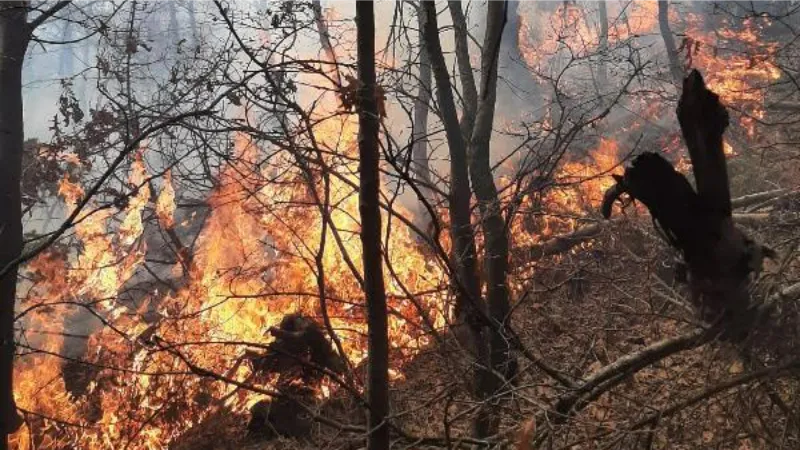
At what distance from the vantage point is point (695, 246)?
2166 mm

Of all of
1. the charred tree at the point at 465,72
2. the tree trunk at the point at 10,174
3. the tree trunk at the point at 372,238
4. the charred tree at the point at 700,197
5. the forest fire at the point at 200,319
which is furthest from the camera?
the forest fire at the point at 200,319

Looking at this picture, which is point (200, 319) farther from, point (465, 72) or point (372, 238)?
point (372, 238)

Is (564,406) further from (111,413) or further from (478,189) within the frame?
(111,413)

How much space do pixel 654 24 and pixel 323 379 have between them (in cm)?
3034

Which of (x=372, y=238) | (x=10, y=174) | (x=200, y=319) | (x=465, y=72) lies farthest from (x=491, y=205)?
(x=200, y=319)

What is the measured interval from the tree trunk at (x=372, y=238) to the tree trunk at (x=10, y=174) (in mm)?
4663

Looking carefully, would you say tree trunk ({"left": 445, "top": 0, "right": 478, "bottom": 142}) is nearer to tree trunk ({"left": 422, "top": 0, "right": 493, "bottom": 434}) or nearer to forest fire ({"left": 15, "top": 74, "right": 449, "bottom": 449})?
tree trunk ({"left": 422, "top": 0, "right": 493, "bottom": 434})

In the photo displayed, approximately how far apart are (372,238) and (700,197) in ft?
4.60

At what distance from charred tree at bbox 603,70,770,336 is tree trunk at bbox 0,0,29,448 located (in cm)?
598

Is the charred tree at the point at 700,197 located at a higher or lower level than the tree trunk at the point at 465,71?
lower

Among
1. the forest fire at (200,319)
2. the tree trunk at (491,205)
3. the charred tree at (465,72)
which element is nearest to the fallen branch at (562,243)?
the forest fire at (200,319)

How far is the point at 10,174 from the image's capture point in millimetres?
6023

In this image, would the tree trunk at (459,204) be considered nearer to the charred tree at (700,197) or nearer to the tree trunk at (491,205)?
the tree trunk at (491,205)

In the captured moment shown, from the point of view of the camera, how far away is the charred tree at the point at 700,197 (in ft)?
6.75
